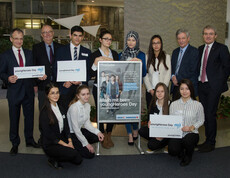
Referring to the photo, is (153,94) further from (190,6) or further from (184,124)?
(190,6)

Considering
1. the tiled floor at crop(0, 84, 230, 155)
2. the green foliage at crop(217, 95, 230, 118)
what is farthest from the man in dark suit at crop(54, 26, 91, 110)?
the green foliage at crop(217, 95, 230, 118)

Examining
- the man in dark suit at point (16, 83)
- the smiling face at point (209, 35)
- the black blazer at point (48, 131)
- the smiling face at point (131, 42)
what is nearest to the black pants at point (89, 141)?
the black blazer at point (48, 131)

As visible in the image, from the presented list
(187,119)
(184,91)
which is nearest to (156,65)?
(184,91)

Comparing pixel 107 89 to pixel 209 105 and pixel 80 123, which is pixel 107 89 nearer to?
pixel 80 123

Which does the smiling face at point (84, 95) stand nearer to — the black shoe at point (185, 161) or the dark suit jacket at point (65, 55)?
the dark suit jacket at point (65, 55)

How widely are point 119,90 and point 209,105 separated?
57.2 inches

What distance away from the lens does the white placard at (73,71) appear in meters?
3.96

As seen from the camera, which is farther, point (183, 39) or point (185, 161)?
point (183, 39)

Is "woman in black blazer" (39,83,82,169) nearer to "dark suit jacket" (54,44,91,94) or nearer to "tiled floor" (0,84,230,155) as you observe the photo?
"dark suit jacket" (54,44,91,94)

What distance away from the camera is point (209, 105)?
4047mm

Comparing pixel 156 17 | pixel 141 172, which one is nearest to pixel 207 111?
pixel 141 172

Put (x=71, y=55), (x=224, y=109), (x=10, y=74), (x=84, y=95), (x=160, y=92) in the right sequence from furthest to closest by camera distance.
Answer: (x=224, y=109), (x=71, y=55), (x=10, y=74), (x=160, y=92), (x=84, y=95)

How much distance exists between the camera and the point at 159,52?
4176 mm

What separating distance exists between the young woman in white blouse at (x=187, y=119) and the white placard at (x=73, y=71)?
1465 millimetres
